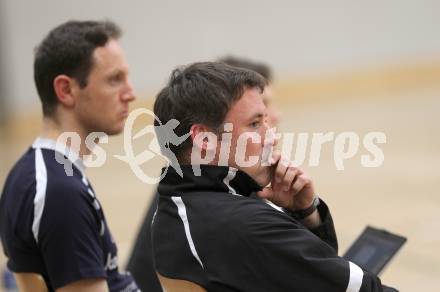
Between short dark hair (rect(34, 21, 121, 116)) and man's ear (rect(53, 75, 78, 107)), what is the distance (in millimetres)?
16

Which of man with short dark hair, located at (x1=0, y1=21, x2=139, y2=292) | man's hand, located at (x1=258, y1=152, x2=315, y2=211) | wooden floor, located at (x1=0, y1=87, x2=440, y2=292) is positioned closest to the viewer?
man's hand, located at (x1=258, y1=152, x2=315, y2=211)

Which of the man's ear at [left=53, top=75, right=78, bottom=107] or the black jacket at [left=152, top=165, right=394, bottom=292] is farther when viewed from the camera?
the man's ear at [left=53, top=75, right=78, bottom=107]

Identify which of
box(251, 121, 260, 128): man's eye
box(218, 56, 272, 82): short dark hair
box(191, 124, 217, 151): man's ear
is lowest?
box(218, 56, 272, 82): short dark hair

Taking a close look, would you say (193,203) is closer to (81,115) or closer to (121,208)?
(81,115)

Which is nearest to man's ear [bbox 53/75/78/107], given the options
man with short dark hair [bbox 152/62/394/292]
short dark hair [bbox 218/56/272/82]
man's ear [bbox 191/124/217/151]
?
man with short dark hair [bbox 152/62/394/292]

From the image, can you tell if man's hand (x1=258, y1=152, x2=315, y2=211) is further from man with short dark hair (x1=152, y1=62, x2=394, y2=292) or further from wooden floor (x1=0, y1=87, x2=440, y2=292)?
wooden floor (x1=0, y1=87, x2=440, y2=292)

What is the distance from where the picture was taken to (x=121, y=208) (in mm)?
7125

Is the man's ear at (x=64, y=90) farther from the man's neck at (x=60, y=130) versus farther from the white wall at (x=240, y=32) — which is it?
the white wall at (x=240, y=32)

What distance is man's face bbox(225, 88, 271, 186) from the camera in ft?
6.47

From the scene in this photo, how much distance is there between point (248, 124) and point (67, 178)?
846mm

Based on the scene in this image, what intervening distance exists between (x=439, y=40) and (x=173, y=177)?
40.3 ft

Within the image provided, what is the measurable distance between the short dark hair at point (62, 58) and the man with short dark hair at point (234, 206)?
2.75 feet

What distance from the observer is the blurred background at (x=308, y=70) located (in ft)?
24.1

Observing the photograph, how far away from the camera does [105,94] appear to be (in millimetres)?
2922
